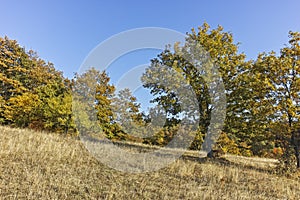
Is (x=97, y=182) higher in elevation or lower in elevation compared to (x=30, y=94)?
lower

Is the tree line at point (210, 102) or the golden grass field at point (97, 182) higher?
the tree line at point (210, 102)

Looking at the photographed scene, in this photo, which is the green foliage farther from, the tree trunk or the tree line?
the tree trunk

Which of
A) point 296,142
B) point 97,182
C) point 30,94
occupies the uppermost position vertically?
point 30,94

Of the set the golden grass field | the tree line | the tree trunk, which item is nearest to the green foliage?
the tree line

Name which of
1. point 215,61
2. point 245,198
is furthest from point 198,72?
point 245,198

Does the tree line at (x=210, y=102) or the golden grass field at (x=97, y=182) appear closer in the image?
the golden grass field at (x=97, y=182)

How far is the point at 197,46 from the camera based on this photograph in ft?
41.5

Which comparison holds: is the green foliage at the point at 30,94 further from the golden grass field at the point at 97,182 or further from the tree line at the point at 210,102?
the golden grass field at the point at 97,182

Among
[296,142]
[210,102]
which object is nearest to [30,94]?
[210,102]

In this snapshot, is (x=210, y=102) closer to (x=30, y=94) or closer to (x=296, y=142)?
(x=296, y=142)

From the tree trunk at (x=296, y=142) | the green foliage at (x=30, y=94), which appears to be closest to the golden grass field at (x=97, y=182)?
the tree trunk at (x=296, y=142)

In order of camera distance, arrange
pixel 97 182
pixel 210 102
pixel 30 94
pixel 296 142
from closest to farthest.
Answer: pixel 97 182
pixel 296 142
pixel 210 102
pixel 30 94

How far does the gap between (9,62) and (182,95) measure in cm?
2609

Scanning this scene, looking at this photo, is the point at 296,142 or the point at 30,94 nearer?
the point at 296,142
